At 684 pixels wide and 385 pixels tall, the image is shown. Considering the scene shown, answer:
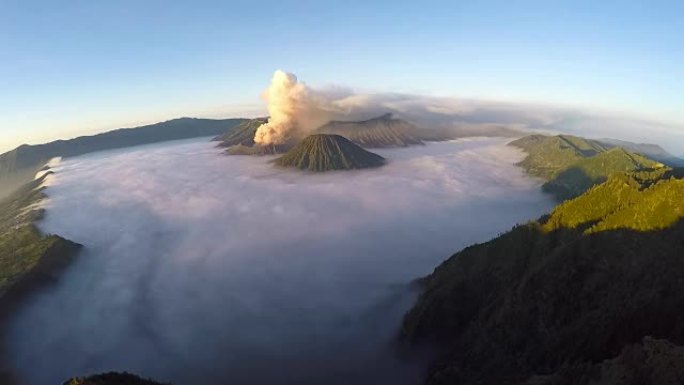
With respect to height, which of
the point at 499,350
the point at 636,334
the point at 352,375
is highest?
the point at 636,334

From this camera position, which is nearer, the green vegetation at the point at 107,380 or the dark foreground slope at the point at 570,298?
the green vegetation at the point at 107,380

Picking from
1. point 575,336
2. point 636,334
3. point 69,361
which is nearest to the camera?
point 636,334

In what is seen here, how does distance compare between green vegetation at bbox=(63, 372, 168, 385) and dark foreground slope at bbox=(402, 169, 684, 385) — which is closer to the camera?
green vegetation at bbox=(63, 372, 168, 385)

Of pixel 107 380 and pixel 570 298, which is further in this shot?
pixel 570 298

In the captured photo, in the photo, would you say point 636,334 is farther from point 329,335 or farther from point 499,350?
point 329,335

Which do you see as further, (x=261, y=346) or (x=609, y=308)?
(x=261, y=346)

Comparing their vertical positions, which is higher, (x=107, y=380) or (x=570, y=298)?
(x=107, y=380)

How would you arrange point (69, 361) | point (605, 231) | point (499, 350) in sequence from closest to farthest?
point (499, 350) < point (605, 231) < point (69, 361)

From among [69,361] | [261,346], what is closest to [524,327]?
[261,346]
